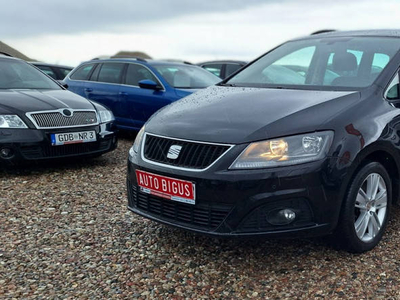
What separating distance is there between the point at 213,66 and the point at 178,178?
10.8 meters

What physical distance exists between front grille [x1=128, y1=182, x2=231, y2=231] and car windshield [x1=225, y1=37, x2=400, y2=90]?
1.36 meters

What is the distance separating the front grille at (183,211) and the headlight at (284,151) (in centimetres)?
32

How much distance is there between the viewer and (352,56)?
12.6 ft

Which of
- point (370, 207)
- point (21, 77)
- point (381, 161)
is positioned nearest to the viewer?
point (370, 207)

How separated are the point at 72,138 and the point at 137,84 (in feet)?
8.89

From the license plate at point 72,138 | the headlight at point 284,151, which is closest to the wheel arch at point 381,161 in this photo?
the headlight at point 284,151

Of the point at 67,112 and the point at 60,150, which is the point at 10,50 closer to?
the point at 67,112

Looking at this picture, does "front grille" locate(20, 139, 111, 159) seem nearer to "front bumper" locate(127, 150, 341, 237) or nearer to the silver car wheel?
"front bumper" locate(127, 150, 341, 237)

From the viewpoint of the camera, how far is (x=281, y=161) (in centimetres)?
280

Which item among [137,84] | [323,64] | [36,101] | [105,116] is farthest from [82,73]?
[323,64]

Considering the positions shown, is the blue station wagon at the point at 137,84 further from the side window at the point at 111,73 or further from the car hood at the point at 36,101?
the car hood at the point at 36,101

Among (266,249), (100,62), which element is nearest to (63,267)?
(266,249)

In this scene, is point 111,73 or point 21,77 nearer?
point 21,77

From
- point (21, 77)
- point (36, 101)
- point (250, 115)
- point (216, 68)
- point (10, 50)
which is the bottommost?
point (10, 50)
